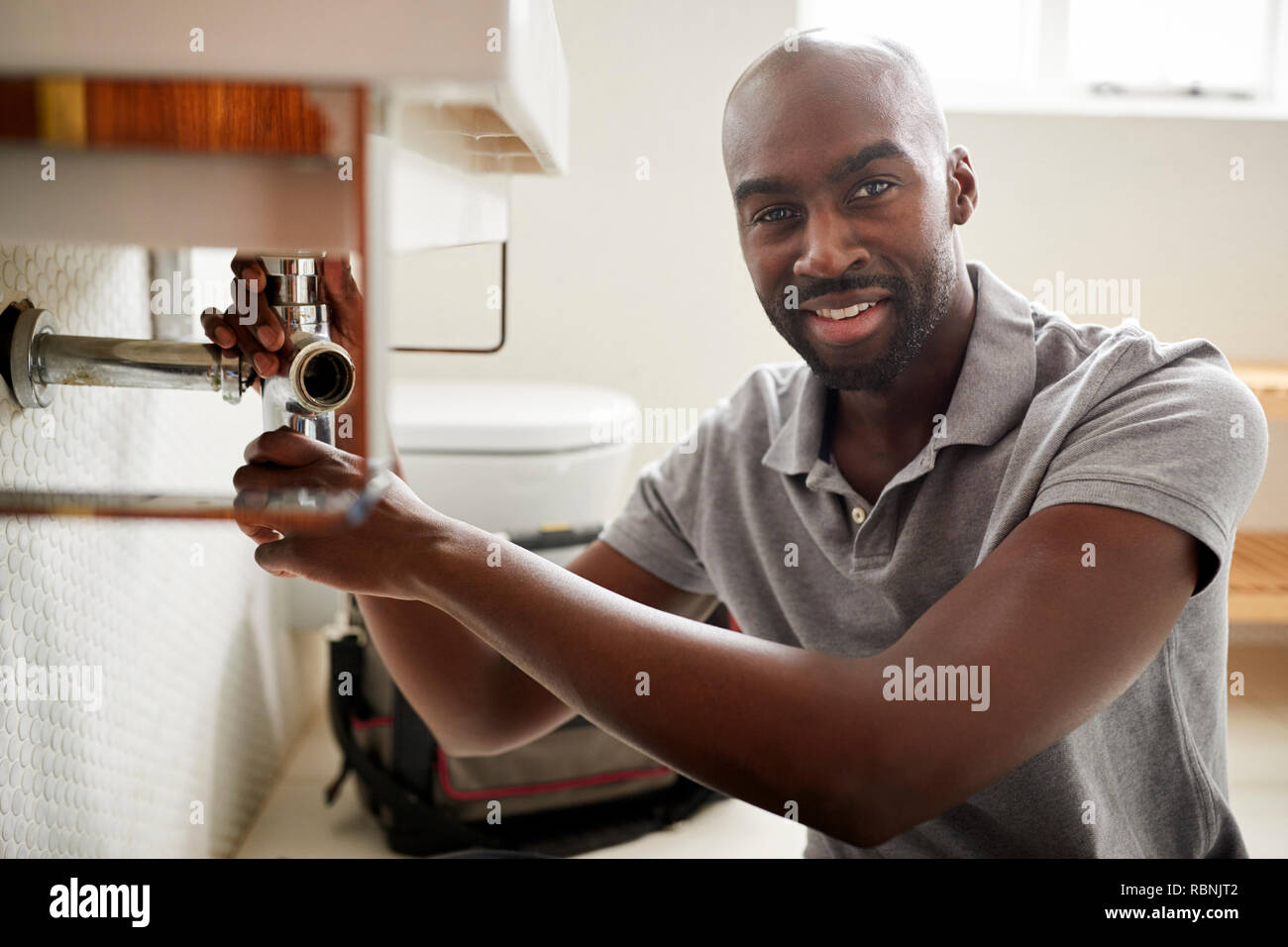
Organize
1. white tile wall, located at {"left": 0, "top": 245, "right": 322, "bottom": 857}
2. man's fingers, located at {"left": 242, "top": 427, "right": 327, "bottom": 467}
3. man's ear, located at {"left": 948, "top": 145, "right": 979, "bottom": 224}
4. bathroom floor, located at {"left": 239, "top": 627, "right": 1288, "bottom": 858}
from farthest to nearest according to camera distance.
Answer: bathroom floor, located at {"left": 239, "top": 627, "right": 1288, "bottom": 858} < man's ear, located at {"left": 948, "top": 145, "right": 979, "bottom": 224} < white tile wall, located at {"left": 0, "top": 245, "right": 322, "bottom": 857} < man's fingers, located at {"left": 242, "top": 427, "right": 327, "bottom": 467}

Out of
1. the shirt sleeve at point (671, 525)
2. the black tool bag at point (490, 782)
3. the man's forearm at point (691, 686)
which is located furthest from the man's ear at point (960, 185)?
the black tool bag at point (490, 782)

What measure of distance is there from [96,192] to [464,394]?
0.96 m

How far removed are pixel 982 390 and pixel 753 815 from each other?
779mm

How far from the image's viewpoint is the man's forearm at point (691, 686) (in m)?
0.45

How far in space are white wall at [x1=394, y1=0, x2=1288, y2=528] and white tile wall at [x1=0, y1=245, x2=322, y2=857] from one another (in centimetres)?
61

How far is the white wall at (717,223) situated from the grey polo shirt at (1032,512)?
32.4 inches

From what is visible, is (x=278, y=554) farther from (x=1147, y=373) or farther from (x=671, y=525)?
(x=1147, y=373)

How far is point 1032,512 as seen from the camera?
509 millimetres

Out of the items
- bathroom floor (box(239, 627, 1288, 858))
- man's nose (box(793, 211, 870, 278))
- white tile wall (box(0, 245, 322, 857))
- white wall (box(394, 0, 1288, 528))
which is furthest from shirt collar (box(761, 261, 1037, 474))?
white wall (box(394, 0, 1288, 528))

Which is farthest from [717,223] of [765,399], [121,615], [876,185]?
[121,615]

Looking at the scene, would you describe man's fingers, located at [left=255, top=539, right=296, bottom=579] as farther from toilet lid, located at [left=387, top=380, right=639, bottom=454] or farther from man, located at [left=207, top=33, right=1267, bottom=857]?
toilet lid, located at [left=387, top=380, right=639, bottom=454]

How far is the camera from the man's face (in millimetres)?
603

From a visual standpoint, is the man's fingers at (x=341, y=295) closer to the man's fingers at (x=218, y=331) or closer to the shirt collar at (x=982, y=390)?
the man's fingers at (x=218, y=331)
